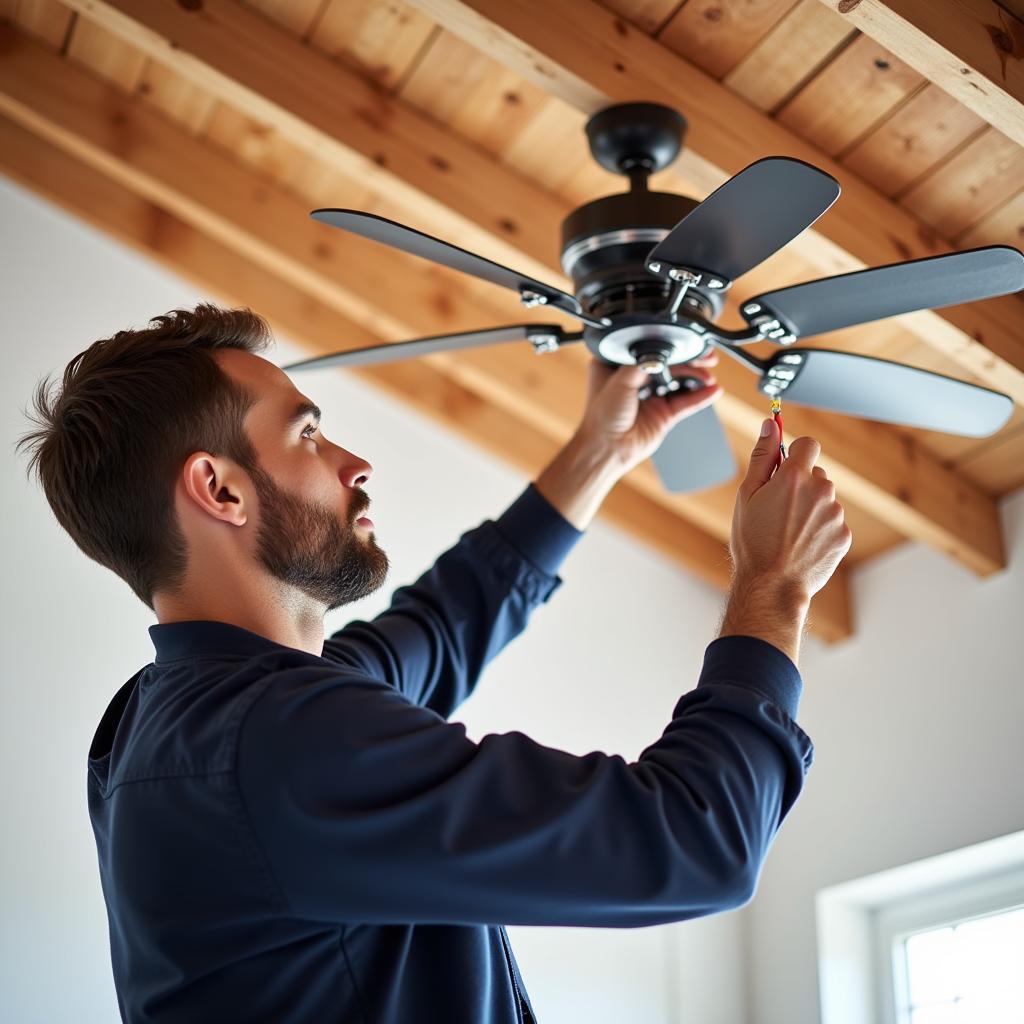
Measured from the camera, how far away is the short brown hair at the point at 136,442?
1.44 m

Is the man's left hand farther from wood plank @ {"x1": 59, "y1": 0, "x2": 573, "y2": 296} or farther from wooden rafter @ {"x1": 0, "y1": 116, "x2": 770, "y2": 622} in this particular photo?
wooden rafter @ {"x1": 0, "y1": 116, "x2": 770, "y2": 622}

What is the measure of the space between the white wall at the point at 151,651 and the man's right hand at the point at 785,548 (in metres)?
2.11

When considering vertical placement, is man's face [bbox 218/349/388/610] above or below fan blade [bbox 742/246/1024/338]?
below

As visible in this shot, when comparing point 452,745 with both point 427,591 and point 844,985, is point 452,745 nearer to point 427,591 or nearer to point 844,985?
point 427,591

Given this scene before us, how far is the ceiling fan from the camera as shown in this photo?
158 centimetres

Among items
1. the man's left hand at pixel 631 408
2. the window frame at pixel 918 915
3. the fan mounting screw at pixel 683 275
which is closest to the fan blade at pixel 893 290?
the fan mounting screw at pixel 683 275

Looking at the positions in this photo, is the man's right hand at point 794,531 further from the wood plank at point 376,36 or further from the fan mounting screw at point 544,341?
the wood plank at point 376,36

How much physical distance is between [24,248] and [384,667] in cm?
216

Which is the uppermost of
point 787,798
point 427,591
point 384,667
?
point 427,591

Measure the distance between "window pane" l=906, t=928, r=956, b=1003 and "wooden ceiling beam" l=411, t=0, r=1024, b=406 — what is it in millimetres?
1427

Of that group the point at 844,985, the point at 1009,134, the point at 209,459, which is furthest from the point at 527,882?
the point at 844,985

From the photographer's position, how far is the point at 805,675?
3.64m

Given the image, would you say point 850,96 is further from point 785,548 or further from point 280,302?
point 280,302

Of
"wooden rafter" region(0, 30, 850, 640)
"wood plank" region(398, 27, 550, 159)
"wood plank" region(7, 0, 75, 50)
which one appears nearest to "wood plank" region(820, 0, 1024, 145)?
"wood plank" region(398, 27, 550, 159)
